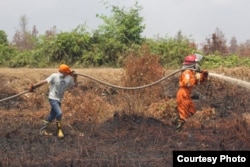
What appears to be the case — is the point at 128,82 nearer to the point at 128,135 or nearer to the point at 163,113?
the point at 163,113

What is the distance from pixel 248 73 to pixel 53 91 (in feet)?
23.7

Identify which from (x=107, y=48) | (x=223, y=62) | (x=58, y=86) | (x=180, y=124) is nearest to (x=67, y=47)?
(x=107, y=48)

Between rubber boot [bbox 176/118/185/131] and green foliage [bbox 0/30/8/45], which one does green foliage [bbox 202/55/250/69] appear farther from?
green foliage [bbox 0/30/8/45]

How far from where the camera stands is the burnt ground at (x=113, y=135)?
788 centimetres

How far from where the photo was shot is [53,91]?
32.3 ft

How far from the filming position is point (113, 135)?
968cm

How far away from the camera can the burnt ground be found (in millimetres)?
7879

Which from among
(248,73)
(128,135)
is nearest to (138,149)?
(128,135)

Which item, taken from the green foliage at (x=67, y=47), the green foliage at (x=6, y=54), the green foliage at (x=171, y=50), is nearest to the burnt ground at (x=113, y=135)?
the green foliage at (x=171, y=50)

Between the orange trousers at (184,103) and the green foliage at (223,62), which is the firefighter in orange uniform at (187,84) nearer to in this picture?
the orange trousers at (184,103)

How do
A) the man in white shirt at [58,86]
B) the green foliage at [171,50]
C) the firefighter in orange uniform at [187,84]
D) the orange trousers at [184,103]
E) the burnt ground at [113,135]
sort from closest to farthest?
the burnt ground at [113,135]
the man in white shirt at [58,86]
the firefighter in orange uniform at [187,84]
the orange trousers at [184,103]
the green foliage at [171,50]

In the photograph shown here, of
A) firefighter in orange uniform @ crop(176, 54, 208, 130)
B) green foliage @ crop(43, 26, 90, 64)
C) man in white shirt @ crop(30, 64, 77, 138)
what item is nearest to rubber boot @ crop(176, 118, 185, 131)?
firefighter in orange uniform @ crop(176, 54, 208, 130)

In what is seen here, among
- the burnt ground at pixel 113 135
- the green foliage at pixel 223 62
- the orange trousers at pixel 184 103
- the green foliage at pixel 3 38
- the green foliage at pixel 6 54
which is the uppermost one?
the green foliage at pixel 3 38

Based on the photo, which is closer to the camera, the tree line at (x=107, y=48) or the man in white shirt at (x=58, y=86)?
the man in white shirt at (x=58, y=86)
